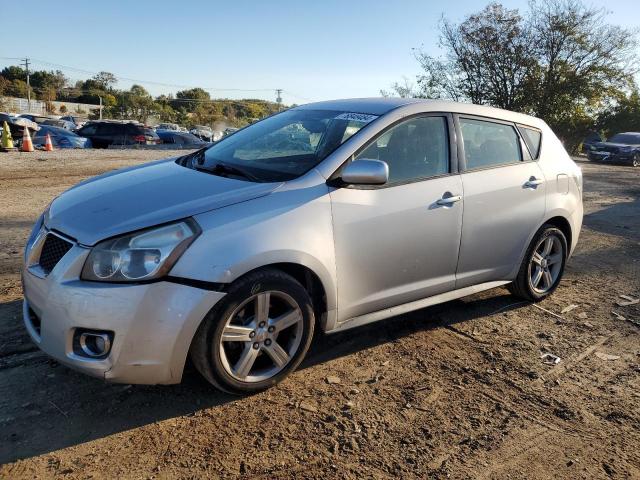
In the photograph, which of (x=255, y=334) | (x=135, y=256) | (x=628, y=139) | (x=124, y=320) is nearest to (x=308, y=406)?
(x=255, y=334)

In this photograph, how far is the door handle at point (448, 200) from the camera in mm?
3738

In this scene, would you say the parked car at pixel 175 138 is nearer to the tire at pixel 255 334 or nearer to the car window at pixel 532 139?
the car window at pixel 532 139

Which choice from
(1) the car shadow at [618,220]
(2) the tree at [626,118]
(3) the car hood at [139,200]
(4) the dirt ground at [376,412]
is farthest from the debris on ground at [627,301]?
(2) the tree at [626,118]

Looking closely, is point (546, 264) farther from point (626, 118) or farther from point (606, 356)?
point (626, 118)

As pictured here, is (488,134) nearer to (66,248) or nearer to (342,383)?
(342,383)

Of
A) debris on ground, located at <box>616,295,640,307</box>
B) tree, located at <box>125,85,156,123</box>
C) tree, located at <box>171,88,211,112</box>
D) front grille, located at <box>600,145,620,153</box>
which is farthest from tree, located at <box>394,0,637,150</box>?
tree, located at <box>171,88,211,112</box>

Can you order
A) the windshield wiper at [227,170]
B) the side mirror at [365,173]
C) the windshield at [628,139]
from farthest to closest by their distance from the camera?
1. the windshield at [628,139]
2. the windshield wiper at [227,170]
3. the side mirror at [365,173]

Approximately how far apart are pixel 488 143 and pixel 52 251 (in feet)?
10.5

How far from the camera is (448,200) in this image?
378cm

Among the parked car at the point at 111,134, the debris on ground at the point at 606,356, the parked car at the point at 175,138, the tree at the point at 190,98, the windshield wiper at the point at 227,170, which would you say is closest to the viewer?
the windshield wiper at the point at 227,170

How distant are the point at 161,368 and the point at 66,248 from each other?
802 mm

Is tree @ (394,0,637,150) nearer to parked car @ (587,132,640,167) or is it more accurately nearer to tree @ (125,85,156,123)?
parked car @ (587,132,640,167)

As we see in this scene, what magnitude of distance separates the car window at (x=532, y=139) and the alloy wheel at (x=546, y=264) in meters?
0.74

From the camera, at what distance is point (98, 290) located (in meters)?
2.63
